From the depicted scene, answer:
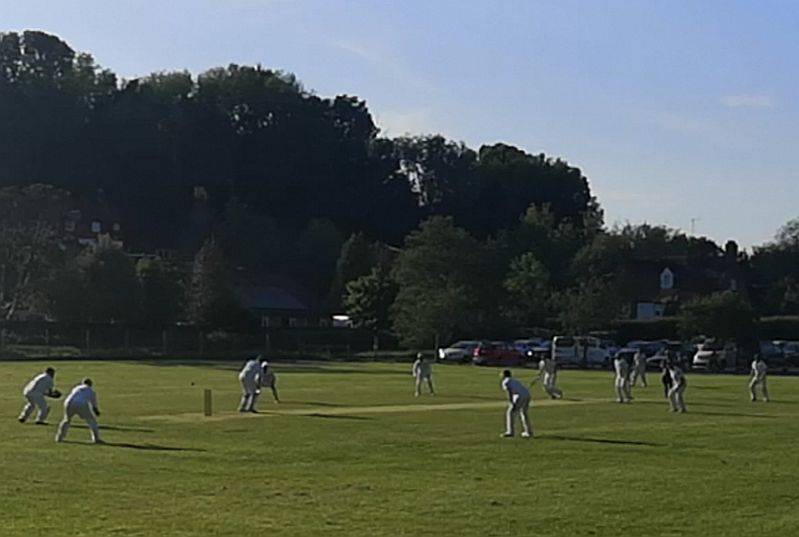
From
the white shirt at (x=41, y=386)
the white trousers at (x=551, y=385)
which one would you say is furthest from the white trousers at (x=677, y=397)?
the white shirt at (x=41, y=386)

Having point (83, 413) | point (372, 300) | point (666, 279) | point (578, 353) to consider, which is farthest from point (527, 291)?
point (83, 413)

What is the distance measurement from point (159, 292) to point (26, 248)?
8.73m

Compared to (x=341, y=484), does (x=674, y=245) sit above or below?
above

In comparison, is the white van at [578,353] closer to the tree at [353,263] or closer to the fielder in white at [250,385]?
the tree at [353,263]

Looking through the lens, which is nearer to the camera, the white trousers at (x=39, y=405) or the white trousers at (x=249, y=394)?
the white trousers at (x=39, y=405)

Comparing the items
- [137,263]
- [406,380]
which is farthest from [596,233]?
[406,380]

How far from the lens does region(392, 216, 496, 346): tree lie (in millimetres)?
87938

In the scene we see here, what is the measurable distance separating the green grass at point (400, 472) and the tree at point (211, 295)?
5006 cm

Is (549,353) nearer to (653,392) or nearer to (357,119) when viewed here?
(653,392)

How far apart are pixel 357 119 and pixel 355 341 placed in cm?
6642

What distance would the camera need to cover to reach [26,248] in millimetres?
88312

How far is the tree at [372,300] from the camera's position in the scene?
9762 centimetres

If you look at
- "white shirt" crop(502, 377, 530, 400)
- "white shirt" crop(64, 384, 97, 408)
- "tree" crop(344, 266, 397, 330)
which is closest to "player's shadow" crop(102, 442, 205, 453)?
"white shirt" crop(64, 384, 97, 408)

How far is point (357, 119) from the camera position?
6240 inches
